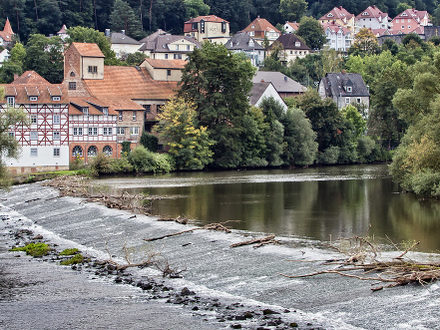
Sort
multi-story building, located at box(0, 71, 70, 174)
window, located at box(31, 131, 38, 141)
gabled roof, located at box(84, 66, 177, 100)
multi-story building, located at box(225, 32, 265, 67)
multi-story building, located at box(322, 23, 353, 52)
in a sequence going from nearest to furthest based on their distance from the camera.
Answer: multi-story building, located at box(0, 71, 70, 174)
window, located at box(31, 131, 38, 141)
gabled roof, located at box(84, 66, 177, 100)
multi-story building, located at box(225, 32, 265, 67)
multi-story building, located at box(322, 23, 353, 52)

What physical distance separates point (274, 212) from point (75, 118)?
40.3 metres

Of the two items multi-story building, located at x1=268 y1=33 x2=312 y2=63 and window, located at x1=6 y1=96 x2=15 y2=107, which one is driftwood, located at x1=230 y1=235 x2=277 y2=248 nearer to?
window, located at x1=6 y1=96 x2=15 y2=107

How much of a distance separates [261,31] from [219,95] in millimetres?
97982

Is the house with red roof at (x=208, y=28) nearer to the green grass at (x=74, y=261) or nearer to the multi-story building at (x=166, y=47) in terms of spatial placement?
the multi-story building at (x=166, y=47)

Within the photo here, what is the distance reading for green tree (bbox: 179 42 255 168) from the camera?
278ft

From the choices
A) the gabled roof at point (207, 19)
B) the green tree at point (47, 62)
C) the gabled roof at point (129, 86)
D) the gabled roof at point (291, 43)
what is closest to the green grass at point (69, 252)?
the gabled roof at point (129, 86)

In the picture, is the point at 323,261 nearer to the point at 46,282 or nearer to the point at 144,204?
the point at 46,282

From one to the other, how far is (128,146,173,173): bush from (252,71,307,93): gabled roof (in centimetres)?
4541

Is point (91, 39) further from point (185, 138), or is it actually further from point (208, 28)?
point (208, 28)

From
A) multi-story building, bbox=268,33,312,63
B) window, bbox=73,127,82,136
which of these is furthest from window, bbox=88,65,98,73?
multi-story building, bbox=268,33,312,63


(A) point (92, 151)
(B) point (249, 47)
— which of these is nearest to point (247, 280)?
(A) point (92, 151)

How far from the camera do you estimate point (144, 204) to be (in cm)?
5028

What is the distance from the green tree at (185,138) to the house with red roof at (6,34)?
243ft

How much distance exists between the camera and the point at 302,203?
170 ft
